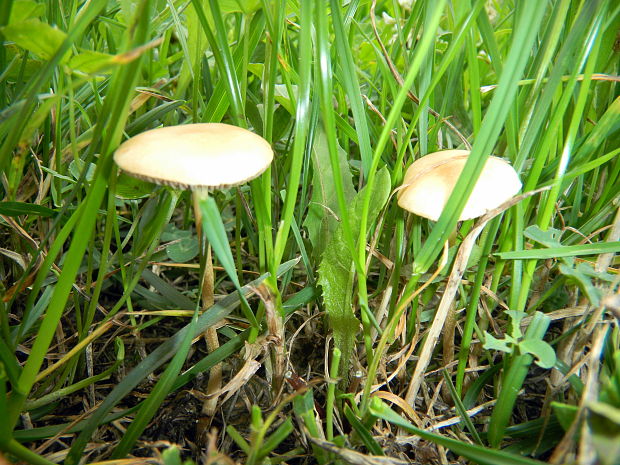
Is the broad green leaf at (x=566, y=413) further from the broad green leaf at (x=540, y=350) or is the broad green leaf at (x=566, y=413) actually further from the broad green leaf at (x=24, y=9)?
the broad green leaf at (x=24, y=9)

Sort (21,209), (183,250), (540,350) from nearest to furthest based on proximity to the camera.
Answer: (540,350) < (21,209) < (183,250)

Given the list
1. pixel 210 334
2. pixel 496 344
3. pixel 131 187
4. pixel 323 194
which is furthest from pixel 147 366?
pixel 496 344

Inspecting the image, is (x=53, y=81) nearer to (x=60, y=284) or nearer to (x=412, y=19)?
(x=60, y=284)

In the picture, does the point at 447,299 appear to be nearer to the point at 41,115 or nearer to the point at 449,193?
the point at 449,193

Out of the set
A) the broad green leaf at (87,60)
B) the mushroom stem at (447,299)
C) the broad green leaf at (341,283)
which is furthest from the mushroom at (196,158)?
the mushroom stem at (447,299)

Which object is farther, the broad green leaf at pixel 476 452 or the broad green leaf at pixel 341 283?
the broad green leaf at pixel 341 283

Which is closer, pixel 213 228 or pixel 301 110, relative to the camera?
pixel 213 228
